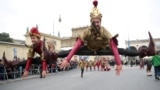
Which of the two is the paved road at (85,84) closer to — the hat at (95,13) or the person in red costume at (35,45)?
the person in red costume at (35,45)

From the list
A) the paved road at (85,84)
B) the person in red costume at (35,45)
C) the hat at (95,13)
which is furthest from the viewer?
the paved road at (85,84)

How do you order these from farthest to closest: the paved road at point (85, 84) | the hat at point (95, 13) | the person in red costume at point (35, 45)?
the paved road at point (85, 84) → the person in red costume at point (35, 45) → the hat at point (95, 13)

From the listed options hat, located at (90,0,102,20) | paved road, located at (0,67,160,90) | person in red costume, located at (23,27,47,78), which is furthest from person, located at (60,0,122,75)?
paved road, located at (0,67,160,90)

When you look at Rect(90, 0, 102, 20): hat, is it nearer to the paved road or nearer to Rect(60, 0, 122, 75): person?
Rect(60, 0, 122, 75): person

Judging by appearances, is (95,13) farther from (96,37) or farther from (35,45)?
(35,45)

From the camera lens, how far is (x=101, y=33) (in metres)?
6.16

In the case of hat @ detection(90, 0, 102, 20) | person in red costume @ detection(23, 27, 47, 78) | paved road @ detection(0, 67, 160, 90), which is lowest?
paved road @ detection(0, 67, 160, 90)

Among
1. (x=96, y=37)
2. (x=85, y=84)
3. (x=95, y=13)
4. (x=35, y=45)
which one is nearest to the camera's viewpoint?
(x=95, y=13)

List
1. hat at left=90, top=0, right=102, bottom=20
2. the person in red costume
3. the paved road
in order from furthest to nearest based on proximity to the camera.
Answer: the paved road
the person in red costume
hat at left=90, top=0, right=102, bottom=20

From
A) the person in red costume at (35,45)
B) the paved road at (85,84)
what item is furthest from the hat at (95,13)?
the paved road at (85,84)

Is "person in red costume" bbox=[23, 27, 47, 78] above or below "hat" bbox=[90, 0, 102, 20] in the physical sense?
below

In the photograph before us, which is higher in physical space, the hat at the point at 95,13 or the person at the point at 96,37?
the hat at the point at 95,13

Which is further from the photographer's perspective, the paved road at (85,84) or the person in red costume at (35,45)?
the paved road at (85,84)

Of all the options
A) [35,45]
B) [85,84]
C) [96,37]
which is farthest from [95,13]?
[85,84]
